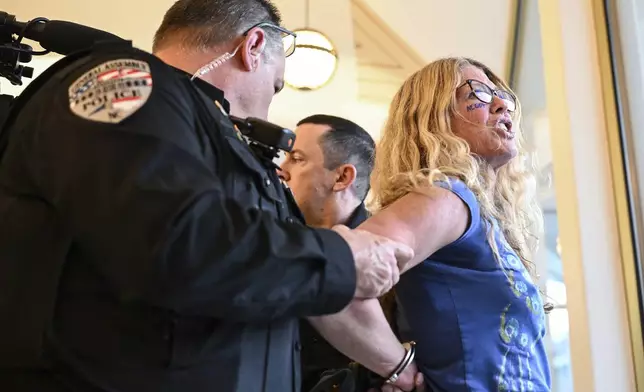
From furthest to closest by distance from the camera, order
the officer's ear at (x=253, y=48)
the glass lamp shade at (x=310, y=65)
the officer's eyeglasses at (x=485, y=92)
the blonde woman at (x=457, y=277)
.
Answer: the glass lamp shade at (x=310, y=65), the officer's eyeglasses at (x=485, y=92), the officer's ear at (x=253, y=48), the blonde woman at (x=457, y=277)

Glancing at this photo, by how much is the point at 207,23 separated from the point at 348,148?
34.7 inches

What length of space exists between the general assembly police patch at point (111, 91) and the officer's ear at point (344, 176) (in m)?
1.14

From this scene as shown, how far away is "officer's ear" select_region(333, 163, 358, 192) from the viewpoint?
1904 mm

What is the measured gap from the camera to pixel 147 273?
2.24 ft

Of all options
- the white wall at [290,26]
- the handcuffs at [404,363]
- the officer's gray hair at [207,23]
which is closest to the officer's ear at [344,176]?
the officer's gray hair at [207,23]

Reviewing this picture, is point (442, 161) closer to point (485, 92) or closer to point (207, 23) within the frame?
point (485, 92)

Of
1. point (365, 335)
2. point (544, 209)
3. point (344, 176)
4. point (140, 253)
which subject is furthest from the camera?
point (544, 209)

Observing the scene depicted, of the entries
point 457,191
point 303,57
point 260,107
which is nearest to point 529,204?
point 457,191

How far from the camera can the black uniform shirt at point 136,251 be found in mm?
695

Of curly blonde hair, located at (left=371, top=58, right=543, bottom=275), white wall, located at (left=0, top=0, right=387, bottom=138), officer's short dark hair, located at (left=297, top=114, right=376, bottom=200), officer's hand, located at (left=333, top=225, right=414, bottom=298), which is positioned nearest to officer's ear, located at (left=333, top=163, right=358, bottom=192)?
officer's short dark hair, located at (left=297, top=114, right=376, bottom=200)

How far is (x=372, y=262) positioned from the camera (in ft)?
2.68

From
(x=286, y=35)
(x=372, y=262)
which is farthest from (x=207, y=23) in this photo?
(x=372, y=262)

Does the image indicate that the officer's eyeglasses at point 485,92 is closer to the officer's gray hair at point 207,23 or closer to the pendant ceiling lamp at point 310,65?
the officer's gray hair at point 207,23

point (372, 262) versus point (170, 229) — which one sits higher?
point (170, 229)
